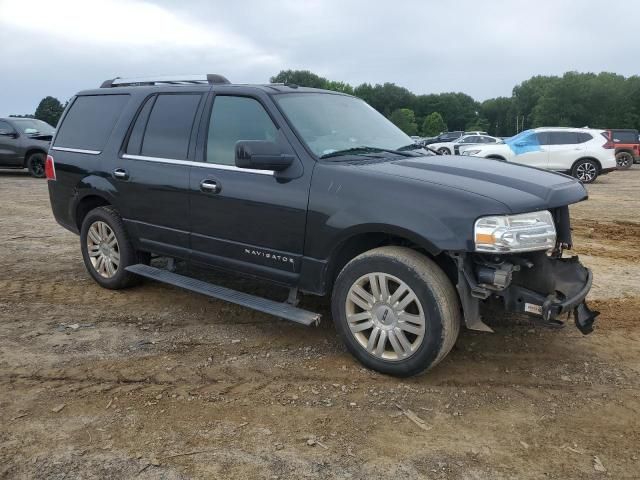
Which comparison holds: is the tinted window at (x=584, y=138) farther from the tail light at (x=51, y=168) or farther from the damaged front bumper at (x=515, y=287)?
the tail light at (x=51, y=168)

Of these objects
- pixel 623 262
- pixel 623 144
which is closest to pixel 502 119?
pixel 623 144

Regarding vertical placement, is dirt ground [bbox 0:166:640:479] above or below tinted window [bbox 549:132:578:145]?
below

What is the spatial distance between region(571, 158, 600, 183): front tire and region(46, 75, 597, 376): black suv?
45.6ft

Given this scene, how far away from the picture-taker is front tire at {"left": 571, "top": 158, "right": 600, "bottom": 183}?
54.7 feet

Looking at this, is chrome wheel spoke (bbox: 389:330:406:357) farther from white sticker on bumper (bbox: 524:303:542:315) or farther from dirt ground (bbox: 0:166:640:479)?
white sticker on bumper (bbox: 524:303:542:315)

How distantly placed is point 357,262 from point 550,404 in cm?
140

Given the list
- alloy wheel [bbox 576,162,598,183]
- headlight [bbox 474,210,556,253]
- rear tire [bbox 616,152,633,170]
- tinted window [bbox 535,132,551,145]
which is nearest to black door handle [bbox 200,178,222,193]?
headlight [bbox 474,210,556,253]

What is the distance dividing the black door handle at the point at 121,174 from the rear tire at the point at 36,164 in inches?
485

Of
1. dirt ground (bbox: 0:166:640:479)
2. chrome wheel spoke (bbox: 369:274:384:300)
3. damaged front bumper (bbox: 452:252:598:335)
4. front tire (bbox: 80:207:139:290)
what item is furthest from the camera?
front tire (bbox: 80:207:139:290)

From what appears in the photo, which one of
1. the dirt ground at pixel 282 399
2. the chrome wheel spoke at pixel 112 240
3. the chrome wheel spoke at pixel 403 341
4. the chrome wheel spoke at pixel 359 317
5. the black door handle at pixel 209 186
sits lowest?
the dirt ground at pixel 282 399

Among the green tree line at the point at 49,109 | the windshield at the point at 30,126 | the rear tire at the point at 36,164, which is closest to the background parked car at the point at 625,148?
the windshield at the point at 30,126

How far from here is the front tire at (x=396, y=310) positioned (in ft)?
10.9

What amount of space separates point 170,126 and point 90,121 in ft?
3.98

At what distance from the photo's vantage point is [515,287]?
3.38 meters
